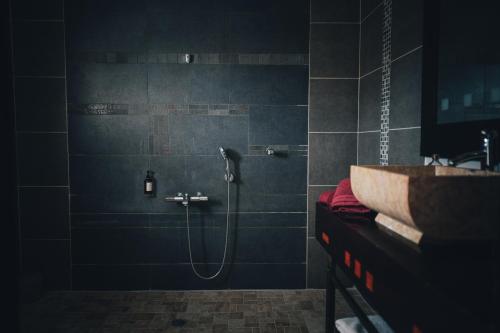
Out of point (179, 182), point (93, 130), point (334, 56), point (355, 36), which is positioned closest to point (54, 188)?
point (93, 130)

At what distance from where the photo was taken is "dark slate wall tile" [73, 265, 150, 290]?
2.46m

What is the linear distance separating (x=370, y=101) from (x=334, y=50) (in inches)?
20.7

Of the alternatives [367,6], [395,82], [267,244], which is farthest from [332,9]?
[267,244]

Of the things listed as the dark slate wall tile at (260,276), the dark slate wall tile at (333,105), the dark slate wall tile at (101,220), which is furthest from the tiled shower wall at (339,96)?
the dark slate wall tile at (101,220)

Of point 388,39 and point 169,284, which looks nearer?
point 388,39

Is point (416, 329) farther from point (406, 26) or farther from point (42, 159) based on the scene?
point (42, 159)

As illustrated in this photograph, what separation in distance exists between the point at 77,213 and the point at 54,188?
27 cm

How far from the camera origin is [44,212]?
2441mm

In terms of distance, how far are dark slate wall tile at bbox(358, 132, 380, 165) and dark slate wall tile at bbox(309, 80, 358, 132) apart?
0.51 ft

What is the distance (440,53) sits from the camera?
1390 mm

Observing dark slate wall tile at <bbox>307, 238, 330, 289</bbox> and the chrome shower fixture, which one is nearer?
the chrome shower fixture

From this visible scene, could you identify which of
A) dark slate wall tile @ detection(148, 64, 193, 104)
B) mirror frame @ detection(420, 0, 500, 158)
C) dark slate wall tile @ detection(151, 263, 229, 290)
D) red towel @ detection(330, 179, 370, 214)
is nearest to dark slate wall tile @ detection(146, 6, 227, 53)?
dark slate wall tile @ detection(148, 64, 193, 104)

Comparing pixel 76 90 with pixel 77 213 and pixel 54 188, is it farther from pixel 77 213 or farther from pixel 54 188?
pixel 77 213

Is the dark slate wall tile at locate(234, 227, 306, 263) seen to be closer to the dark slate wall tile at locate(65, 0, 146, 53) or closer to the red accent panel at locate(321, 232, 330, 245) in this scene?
the red accent panel at locate(321, 232, 330, 245)
